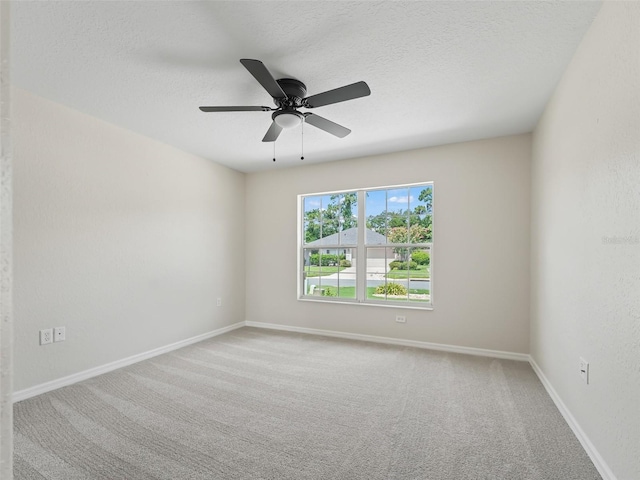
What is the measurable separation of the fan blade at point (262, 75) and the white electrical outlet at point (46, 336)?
281 centimetres

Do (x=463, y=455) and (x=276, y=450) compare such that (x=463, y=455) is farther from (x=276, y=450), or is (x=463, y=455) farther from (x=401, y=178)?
(x=401, y=178)

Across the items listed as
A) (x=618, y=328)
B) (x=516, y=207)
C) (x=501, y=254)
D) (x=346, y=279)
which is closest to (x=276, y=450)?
(x=618, y=328)

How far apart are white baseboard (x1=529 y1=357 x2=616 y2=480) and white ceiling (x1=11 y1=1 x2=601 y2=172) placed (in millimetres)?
2512

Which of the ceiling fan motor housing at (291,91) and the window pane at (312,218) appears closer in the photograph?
the ceiling fan motor housing at (291,91)

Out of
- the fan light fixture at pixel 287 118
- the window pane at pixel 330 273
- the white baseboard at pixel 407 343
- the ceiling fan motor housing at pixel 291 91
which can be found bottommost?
the white baseboard at pixel 407 343

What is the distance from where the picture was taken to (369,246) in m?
4.45

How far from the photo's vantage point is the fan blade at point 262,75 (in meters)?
1.79

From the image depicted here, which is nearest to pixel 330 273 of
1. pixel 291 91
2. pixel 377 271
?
pixel 377 271

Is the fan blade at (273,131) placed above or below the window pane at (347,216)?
above

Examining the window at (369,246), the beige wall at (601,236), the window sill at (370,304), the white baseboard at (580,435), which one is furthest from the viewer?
the window at (369,246)

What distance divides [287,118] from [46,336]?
282cm

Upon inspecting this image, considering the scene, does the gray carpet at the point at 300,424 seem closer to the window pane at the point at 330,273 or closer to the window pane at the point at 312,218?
the window pane at the point at 330,273

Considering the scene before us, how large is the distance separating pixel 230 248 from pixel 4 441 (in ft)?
14.8

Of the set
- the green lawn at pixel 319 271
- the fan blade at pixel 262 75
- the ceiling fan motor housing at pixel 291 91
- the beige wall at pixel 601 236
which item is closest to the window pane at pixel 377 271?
the green lawn at pixel 319 271
